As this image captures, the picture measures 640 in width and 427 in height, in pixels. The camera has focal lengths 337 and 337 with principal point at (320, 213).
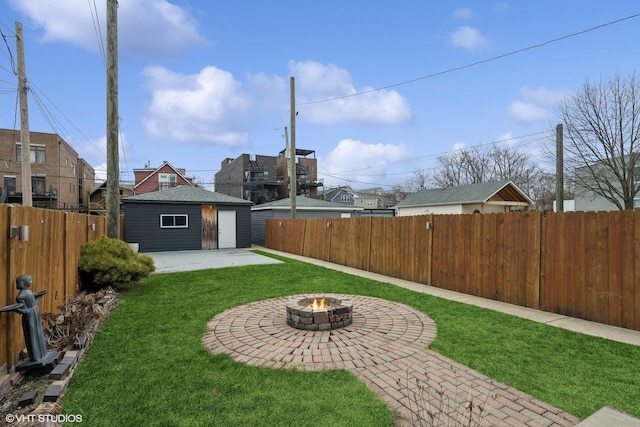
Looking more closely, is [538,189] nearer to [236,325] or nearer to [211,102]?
[211,102]

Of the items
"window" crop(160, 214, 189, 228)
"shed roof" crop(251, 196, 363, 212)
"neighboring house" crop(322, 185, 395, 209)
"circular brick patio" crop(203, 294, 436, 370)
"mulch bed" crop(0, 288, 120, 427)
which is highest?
"neighboring house" crop(322, 185, 395, 209)

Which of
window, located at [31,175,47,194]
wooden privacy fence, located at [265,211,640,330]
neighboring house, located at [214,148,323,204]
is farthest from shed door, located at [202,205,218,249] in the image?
window, located at [31,175,47,194]

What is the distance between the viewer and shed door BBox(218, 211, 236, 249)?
18484 millimetres

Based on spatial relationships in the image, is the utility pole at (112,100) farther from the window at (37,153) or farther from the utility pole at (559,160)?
the window at (37,153)

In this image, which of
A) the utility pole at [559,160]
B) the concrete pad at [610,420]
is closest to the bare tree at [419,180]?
the utility pole at [559,160]

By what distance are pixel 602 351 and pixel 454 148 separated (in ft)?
Result: 117

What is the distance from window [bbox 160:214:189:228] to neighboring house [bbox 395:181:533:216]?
15.0 meters

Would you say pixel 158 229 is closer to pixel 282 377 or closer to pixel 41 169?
pixel 282 377

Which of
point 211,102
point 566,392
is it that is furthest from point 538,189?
point 566,392

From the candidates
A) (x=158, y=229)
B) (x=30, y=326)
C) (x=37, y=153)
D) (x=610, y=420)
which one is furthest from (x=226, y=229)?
(x=37, y=153)

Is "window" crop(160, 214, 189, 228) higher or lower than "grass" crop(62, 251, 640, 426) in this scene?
higher

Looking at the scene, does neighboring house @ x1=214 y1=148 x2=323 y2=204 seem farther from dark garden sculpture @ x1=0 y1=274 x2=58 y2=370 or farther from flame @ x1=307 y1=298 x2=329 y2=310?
dark garden sculpture @ x1=0 y1=274 x2=58 y2=370

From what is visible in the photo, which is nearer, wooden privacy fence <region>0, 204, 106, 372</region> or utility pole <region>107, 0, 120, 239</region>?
wooden privacy fence <region>0, 204, 106, 372</region>

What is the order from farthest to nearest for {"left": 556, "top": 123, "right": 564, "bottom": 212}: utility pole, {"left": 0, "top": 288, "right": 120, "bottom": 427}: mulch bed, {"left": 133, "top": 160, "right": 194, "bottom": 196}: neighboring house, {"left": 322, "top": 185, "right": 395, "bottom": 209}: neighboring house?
1. {"left": 322, "top": 185, "right": 395, "bottom": 209}: neighboring house
2. {"left": 133, "top": 160, "right": 194, "bottom": 196}: neighboring house
3. {"left": 556, "top": 123, "right": 564, "bottom": 212}: utility pole
4. {"left": 0, "top": 288, "right": 120, "bottom": 427}: mulch bed
